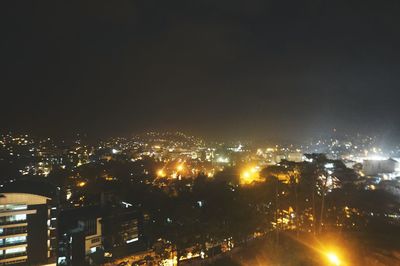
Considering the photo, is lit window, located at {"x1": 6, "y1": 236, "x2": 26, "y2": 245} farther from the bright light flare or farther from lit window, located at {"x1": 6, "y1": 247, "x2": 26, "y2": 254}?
the bright light flare

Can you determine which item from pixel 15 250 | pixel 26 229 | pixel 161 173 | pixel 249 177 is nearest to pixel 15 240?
pixel 15 250

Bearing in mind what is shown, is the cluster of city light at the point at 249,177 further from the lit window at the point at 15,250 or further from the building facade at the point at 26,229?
the lit window at the point at 15,250

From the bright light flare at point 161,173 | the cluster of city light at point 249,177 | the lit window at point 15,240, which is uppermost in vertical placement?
the cluster of city light at point 249,177

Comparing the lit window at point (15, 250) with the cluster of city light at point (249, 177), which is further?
the cluster of city light at point (249, 177)

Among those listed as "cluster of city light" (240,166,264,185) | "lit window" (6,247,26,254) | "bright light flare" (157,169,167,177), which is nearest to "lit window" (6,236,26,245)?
"lit window" (6,247,26,254)

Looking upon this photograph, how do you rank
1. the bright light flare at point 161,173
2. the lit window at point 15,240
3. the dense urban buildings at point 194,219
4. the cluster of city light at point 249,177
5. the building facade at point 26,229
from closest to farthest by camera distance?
the dense urban buildings at point 194,219, the building facade at point 26,229, the lit window at point 15,240, the cluster of city light at point 249,177, the bright light flare at point 161,173

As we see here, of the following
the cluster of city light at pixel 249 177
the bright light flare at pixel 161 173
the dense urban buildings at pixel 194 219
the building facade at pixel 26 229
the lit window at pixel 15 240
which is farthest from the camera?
the bright light flare at pixel 161 173

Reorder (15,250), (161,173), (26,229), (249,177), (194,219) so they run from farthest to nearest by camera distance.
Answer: (161,173) < (249,177) < (26,229) < (15,250) < (194,219)

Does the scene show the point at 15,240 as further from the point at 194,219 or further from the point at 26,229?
the point at 194,219

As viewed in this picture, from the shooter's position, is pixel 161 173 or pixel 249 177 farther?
pixel 161 173

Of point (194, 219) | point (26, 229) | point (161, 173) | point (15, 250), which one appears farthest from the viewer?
point (161, 173)

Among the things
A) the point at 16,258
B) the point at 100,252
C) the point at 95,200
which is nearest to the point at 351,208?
the point at 100,252

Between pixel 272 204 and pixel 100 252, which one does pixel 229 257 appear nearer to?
pixel 272 204

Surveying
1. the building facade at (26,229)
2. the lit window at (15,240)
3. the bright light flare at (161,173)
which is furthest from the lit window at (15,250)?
the bright light flare at (161,173)
